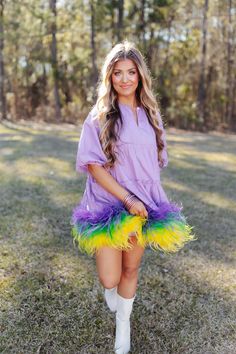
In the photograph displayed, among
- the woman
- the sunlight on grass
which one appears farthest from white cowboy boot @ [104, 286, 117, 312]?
the sunlight on grass

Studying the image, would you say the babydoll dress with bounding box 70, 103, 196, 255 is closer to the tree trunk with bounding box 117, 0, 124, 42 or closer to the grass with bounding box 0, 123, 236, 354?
the grass with bounding box 0, 123, 236, 354

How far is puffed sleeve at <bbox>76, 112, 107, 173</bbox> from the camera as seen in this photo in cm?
212

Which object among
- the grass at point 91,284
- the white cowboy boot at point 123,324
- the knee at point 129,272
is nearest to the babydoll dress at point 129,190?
the knee at point 129,272

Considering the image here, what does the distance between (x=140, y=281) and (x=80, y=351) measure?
3.10ft

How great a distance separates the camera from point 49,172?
6543 mm

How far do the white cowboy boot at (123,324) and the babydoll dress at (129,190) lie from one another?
13.5 inches

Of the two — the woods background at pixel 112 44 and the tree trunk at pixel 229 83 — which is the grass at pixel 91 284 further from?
the tree trunk at pixel 229 83

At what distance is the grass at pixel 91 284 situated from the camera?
8.47 feet

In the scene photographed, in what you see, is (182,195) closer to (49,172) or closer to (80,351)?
(49,172)

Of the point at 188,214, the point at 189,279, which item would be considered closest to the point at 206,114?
the point at 188,214

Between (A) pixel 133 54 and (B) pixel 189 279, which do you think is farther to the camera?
(B) pixel 189 279

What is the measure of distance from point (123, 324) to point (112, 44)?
14530mm

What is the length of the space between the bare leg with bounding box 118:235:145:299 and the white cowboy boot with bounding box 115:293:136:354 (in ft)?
0.13

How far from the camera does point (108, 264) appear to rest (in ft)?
7.22
